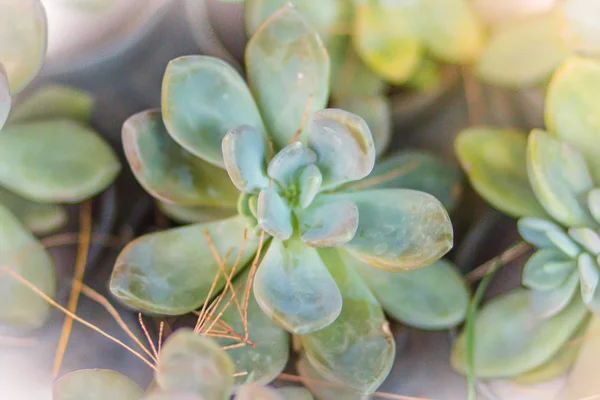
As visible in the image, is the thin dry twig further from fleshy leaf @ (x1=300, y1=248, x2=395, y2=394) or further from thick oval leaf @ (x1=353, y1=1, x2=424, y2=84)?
thick oval leaf @ (x1=353, y1=1, x2=424, y2=84)

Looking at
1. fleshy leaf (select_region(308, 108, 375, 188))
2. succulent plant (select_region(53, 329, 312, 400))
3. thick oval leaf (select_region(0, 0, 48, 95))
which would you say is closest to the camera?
succulent plant (select_region(53, 329, 312, 400))

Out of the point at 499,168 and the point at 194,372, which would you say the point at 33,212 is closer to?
the point at 194,372

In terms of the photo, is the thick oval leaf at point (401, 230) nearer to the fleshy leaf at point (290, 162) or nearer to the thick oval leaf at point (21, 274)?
the fleshy leaf at point (290, 162)

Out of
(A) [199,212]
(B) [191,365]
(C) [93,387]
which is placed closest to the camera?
(B) [191,365]

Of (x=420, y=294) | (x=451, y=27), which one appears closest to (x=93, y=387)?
(x=420, y=294)

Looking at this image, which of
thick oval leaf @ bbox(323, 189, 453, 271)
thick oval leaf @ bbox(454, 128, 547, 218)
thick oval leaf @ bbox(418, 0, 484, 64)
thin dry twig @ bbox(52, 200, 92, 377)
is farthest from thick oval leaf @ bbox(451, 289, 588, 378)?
thin dry twig @ bbox(52, 200, 92, 377)

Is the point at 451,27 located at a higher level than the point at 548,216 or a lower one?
higher
